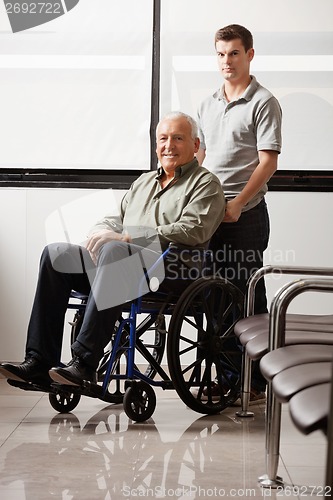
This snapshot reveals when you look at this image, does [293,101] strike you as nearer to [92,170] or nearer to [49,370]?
[92,170]

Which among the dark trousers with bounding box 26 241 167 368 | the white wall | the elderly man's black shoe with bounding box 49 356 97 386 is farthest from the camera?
the white wall

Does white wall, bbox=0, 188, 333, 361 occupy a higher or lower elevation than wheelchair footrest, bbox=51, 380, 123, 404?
higher

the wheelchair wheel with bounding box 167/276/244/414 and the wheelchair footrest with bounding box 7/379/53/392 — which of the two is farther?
the wheelchair wheel with bounding box 167/276/244/414

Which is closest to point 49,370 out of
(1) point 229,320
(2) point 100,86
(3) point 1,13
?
(1) point 229,320

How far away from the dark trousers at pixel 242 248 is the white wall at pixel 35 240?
0.90 metres

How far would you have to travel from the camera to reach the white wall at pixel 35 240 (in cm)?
442

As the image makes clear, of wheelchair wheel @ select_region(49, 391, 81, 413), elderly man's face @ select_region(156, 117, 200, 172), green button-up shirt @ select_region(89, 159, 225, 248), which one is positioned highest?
elderly man's face @ select_region(156, 117, 200, 172)

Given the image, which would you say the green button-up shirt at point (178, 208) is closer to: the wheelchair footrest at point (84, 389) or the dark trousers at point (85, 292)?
the dark trousers at point (85, 292)

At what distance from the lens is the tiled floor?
7.39ft

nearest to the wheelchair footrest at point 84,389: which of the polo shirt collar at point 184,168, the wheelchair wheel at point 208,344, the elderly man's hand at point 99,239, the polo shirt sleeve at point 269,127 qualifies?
the wheelchair wheel at point 208,344

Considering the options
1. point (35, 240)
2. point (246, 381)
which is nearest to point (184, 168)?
point (246, 381)

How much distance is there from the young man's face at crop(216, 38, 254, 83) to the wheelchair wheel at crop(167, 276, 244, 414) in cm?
86

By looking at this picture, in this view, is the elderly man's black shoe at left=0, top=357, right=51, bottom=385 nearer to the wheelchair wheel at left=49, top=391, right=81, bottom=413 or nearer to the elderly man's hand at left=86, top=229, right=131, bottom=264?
the wheelchair wheel at left=49, top=391, right=81, bottom=413

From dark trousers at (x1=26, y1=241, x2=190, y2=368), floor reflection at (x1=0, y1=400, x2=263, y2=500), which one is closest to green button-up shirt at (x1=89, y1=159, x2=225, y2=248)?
dark trousers at (x1=26, y1=241, x2=190, y2=368)
